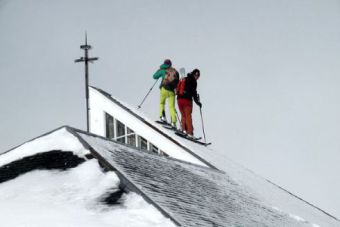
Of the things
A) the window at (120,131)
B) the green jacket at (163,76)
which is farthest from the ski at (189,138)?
the green jacket at (163,76)

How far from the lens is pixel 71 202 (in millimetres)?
8977

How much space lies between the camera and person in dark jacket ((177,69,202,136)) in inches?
813

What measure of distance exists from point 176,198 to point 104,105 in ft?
31.2

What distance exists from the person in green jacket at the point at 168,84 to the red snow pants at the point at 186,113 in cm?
21

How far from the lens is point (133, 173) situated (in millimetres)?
10391

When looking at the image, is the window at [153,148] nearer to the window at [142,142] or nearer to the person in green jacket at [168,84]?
the window at [142,142]

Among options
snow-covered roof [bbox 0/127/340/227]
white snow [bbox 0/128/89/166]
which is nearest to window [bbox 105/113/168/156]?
snow-covered roof [bbox 0/127/340/227]

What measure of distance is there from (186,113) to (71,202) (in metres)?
11.9

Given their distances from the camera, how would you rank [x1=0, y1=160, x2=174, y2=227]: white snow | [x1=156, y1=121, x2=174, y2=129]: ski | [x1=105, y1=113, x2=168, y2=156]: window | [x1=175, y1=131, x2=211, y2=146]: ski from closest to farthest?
1. [x1=0, y1=160, x2=174, y2=227]: white snow
2. [x1=105, y1=113, x2=168, y2=156]: window
3. [x1=175, y1=131, x2=211, y2=146]: ski
4. [x1=156, y1=121, x2=174, y2=129]: ski

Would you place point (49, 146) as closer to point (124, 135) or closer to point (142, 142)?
point (142, 142)

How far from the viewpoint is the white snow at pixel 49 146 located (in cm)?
1085

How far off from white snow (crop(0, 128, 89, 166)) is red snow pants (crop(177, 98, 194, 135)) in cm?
921

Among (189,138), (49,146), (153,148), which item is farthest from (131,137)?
(49,146)

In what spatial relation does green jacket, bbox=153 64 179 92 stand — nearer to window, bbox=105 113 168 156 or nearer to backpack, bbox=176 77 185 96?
backpack, bbox=176 77 185 96
